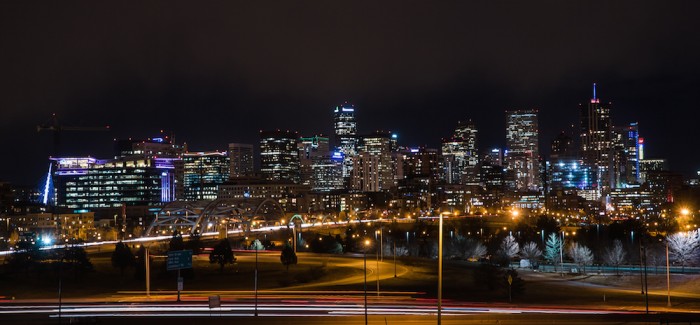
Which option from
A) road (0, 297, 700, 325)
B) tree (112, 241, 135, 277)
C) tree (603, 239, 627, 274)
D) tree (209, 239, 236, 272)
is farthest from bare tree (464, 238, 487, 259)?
road (0, 297, 700, 325)

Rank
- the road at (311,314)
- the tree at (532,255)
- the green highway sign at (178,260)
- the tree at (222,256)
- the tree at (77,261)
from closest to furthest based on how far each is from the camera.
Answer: the road at (311,314), the green highway sign at (178,260), the tree at (77,261), the tree at (222,256), the tree at (532,255)

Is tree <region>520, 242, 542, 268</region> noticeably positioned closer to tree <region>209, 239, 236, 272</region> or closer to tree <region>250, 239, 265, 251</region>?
tree <region>250, 239, 265, 251</region>

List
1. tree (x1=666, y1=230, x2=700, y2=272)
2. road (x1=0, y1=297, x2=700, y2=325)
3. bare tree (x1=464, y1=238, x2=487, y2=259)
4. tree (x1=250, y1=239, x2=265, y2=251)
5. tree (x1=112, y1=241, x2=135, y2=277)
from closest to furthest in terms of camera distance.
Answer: road (x1=0, y1=297, x2=700, y2=325) < tree (x1=112, y1=241, x2=135, y2=277) < tree (x1=666, y1=230, x2=700, y2=272) < tree (x1=250, y1=239, x2=265, y2=251) < bare tree (x1=464, y1=238, x2=487, y2=259)

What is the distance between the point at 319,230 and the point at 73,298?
111 meters

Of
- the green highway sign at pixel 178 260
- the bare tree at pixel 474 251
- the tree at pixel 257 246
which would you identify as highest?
the green highway sign at pixel 178 260

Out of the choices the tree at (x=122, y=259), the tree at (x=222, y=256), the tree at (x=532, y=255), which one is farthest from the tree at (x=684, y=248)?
the tree at (x=122, y=259)

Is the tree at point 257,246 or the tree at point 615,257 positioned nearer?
the tree at point 615,257

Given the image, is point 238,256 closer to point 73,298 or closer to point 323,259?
point 323,259

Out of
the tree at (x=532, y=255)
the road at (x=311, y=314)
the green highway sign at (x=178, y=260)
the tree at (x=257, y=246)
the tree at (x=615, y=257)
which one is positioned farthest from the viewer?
the tree at (x=257, y=246)

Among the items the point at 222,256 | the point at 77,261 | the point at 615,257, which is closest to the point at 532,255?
the point at 615,257

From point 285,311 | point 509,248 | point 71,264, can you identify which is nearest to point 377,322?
point 285,311

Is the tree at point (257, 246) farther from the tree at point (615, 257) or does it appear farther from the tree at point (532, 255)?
the tree at point (615, 257)

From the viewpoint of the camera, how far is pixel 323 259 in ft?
297

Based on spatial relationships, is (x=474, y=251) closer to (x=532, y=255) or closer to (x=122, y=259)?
(x=532, y=255)
